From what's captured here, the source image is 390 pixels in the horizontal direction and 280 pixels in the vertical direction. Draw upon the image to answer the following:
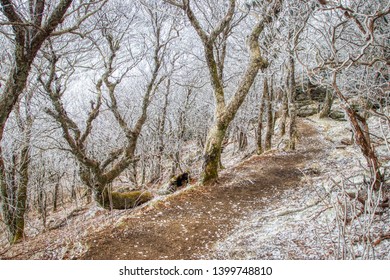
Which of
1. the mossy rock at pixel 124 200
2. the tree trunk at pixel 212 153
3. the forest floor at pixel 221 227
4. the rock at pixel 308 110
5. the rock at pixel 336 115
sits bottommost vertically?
the mossy rock at pixel 124 200

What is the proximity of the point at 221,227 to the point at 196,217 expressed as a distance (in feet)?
2.12

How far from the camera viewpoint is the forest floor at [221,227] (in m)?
4.68

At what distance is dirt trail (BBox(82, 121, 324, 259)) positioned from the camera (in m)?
4.88

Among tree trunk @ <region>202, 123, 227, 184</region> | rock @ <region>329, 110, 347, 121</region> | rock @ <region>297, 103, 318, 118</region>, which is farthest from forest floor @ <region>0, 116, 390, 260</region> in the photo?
rock @ <region>297, 103, 318, 118</region>

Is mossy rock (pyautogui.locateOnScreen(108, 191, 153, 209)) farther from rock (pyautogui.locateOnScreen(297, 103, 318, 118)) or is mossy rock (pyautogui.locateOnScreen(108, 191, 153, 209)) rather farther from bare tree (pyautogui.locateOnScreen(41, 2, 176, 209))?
A: rock (pyautogui.locateOnScreen(297, 103, 318, 118))

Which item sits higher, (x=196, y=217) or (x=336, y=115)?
(x=336, y=115)

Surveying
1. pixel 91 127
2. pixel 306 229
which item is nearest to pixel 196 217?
pixel 306 229

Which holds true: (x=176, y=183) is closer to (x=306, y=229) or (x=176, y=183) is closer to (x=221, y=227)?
(x=221, y=227)

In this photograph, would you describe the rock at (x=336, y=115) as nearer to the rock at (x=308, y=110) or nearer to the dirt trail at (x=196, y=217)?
the rock at (x=308, y=110)

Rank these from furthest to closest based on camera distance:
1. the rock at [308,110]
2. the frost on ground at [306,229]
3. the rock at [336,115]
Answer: the rock at [308,110]
the rock at [336,115]
the frost on ground at [306,229]

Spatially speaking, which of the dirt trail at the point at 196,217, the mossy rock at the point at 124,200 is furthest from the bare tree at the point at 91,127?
the dirt trail at the point at 196,217

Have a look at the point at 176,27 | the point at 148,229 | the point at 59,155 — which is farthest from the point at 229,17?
the point at 59,155

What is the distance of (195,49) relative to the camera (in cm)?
1451

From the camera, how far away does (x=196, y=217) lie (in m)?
6.24
